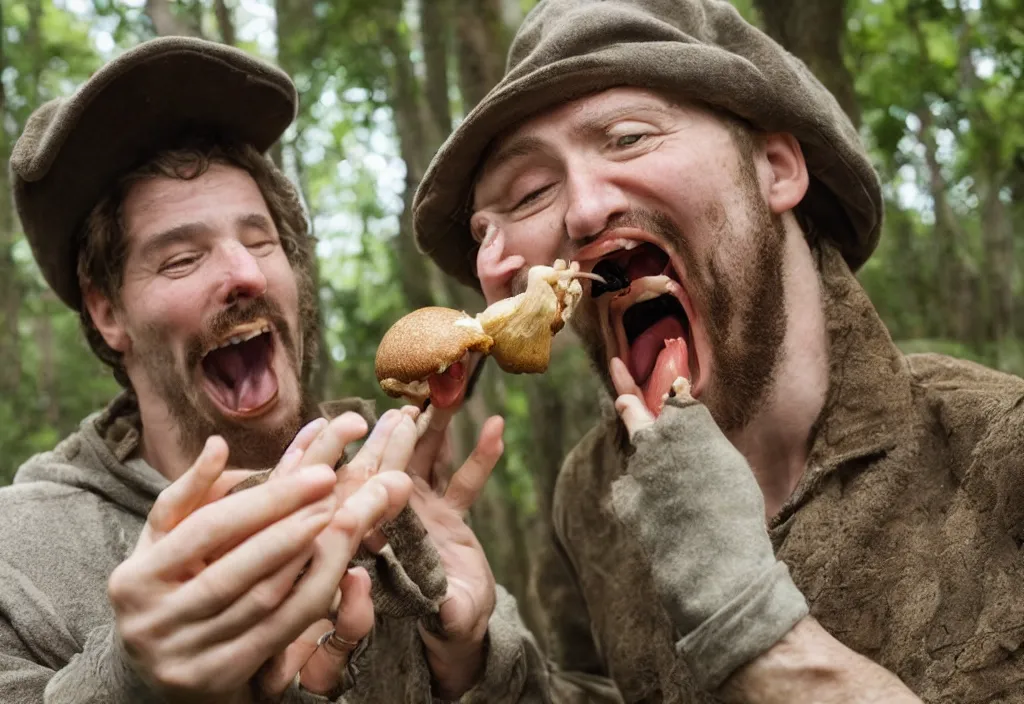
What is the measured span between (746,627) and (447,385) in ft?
3.29

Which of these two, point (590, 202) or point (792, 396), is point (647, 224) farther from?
point (792, 396)

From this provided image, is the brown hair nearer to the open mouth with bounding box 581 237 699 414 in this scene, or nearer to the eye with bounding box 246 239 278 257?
the eye with bounding box 246 239 278 257

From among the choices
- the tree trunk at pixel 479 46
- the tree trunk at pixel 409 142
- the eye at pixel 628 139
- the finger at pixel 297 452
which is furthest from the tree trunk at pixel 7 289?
the finger at pixel 297 452

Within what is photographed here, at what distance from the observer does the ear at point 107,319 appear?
3447mm

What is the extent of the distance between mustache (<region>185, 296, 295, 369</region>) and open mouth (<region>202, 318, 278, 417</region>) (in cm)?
2

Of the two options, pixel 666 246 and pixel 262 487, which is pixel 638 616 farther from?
pixel 262 487

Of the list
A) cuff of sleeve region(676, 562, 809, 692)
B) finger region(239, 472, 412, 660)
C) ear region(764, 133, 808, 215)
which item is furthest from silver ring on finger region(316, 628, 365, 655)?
ear region(764, 133, 808, 215)

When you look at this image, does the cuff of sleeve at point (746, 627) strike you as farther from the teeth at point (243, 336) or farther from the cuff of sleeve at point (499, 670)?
the teeth at point (243, 336)

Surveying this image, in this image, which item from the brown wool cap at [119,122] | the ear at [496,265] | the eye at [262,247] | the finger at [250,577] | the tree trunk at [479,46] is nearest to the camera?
the finger at [250,577]

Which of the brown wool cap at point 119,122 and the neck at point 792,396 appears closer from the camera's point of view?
the neck at point 792,396

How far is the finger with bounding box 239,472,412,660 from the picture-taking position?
1958 millimetres

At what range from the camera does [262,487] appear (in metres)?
1.93

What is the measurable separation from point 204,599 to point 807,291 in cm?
200

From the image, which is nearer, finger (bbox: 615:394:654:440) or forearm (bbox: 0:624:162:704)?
forearm (bbox: 0:624:162:704)
